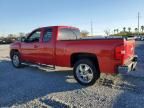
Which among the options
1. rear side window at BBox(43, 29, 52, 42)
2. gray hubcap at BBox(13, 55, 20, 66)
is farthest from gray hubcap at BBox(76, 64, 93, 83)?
gray hubcap at BBox(13, 55, 20, 66)

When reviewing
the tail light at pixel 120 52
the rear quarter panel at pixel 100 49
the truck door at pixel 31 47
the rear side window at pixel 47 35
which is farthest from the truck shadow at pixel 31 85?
the tail light at pixel 120 52

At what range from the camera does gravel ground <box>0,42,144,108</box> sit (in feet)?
15.5

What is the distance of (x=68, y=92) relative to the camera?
5555mm

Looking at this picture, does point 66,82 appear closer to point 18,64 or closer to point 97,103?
point 97,103

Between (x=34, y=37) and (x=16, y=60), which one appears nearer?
(x=34, y=37)

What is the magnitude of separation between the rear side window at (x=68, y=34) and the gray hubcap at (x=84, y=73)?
4.93ft

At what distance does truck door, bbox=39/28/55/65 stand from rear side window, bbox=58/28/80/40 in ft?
1.10

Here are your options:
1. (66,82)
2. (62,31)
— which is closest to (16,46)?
(62,31)

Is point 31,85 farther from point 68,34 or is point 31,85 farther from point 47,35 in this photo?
point 68,34

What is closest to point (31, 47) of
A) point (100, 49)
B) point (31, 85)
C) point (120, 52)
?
point (31, 85)

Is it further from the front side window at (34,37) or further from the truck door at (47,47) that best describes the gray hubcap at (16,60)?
the truck door at (47,47)

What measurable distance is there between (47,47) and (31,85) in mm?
1647

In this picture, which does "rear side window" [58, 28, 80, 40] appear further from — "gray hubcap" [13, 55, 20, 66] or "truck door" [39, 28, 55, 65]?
"gray hubcap" [13, 55, 20, 66]

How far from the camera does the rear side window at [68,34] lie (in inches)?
287
